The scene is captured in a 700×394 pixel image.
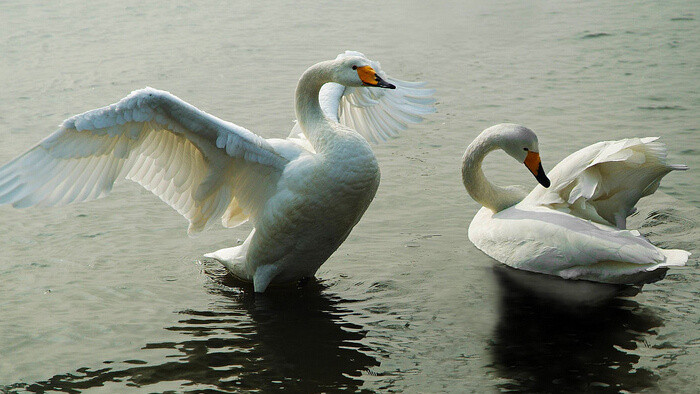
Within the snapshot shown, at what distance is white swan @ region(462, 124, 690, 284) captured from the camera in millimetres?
6746

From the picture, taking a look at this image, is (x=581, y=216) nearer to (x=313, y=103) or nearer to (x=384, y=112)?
(x=384, y=112)

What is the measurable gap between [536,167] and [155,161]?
9.91 ft

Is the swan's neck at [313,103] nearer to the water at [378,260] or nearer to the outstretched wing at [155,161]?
the outstretched wing at [155,161]

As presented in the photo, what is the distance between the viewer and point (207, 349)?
6188mm

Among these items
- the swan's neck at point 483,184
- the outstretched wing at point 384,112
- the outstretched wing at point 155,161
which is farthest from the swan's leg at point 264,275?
the swan's neck at point 483,184

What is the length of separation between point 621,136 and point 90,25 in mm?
9775

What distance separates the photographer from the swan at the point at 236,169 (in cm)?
620

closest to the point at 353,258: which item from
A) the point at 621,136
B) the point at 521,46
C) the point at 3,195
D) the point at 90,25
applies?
the point at 3,195

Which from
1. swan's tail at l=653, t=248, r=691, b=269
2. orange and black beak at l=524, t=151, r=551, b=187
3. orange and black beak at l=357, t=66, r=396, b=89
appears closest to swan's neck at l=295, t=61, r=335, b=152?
orange and black beak at l=357, t=66, r=396, b=89

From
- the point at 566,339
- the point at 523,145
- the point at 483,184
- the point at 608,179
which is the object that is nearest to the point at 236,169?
the point at 483,184

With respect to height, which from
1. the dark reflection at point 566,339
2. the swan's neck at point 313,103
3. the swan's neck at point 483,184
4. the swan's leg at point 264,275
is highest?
the swan's neck at point 313,103

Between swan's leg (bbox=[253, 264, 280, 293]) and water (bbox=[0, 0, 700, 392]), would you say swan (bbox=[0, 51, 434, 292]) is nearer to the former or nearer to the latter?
swan's leg (bbox=[253, 264, 280, 293])

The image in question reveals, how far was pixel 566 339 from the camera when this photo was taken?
6.14m

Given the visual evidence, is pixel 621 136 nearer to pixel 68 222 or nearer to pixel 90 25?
pixel 68 222
